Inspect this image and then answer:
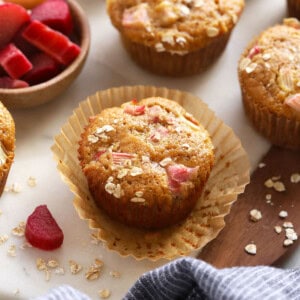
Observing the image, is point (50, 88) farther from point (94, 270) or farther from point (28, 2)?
point (94, 270)

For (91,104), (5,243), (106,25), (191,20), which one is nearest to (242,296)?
(5,243)

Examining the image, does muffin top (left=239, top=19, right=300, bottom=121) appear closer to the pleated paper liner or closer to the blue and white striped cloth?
the pleated paper liner

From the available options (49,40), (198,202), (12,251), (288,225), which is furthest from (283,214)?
(49,40)

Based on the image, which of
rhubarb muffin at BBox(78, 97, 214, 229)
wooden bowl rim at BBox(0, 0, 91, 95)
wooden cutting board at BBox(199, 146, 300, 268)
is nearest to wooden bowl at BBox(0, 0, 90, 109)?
wooden bowl rim at BBox(0, 0, 91, 95)

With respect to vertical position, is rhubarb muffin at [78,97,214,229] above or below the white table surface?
above

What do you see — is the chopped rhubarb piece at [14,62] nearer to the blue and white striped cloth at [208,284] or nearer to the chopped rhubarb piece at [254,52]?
the chopped rhubarb piece at [254,52]

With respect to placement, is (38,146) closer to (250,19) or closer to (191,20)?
(191,20)

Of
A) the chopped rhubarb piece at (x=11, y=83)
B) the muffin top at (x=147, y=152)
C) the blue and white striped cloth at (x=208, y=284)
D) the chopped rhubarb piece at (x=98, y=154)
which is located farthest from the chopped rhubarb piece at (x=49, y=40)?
the blue and white striped cloth at (x=208, y=284)
